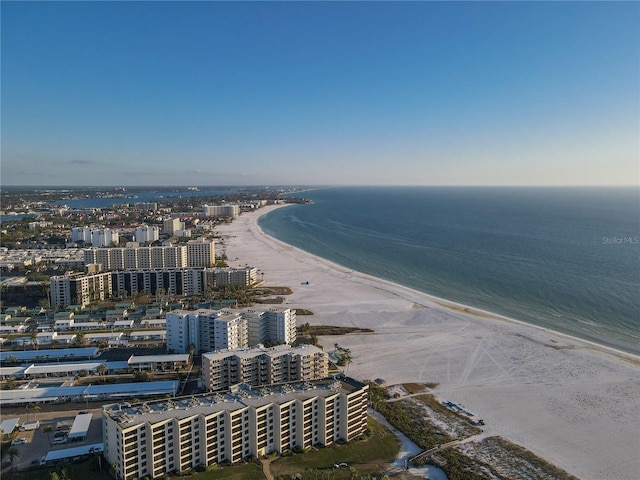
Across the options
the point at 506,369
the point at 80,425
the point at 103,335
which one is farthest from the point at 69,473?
the point at 506,369

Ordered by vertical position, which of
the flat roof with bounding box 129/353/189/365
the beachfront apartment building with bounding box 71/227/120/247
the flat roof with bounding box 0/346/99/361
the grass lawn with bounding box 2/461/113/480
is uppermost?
the beachfront apartment building with bounding box 71/227/120/247

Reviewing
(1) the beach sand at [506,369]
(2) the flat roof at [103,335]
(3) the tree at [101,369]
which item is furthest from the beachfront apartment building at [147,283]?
(3) the tree at [101,369]

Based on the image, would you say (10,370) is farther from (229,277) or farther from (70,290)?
(229,277)

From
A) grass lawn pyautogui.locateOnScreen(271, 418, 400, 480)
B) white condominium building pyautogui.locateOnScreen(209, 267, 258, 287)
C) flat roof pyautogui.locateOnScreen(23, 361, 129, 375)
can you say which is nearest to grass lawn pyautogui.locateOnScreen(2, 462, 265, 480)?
grass lawn pyautogui.locateOnScreen(271, 418, 400, 480)

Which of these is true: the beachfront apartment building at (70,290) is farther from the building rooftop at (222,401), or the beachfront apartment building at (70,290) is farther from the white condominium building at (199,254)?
the building rooftop at (222,401)

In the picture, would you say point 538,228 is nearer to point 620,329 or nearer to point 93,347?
point 620,329

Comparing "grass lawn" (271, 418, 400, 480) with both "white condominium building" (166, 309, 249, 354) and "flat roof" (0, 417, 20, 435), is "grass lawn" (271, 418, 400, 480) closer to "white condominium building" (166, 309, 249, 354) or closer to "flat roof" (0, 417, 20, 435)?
"flat roof" (0, 417, 20, 435)

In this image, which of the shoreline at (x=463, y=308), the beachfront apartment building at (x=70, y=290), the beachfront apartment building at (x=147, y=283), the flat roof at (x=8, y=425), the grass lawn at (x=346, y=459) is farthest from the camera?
the beachfront apartment building at (x=147, y=283)
